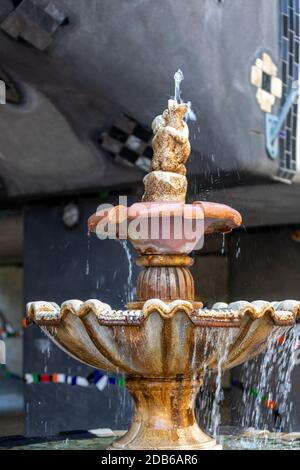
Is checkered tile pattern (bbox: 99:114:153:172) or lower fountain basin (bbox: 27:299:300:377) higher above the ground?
checkered tile pattern (bbox: 99:114:153:172)

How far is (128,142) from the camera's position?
7.45 meters

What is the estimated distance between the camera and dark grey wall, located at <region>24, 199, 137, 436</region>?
8258mm

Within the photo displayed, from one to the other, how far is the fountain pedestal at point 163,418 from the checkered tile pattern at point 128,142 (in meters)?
3.35

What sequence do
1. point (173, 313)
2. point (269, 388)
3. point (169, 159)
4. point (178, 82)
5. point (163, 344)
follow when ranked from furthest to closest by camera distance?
point (269, 388) < point (178, 82) < point (169, 159) < point (163, 344) < point (173, 313)

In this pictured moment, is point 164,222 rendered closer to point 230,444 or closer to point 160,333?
point 160,333

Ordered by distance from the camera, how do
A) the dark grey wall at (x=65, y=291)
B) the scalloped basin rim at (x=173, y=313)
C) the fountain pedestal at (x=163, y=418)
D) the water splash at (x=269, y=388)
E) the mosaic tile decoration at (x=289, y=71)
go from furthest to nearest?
the water splash at (x=269, y=388)
the dark grey wall at (x=65, y=291)
the mosaic tile decoration at (x=289, y=71)
the fountain pedestal at (x=163, y=418)
the scalloped basin rim at (x=173, y=313)

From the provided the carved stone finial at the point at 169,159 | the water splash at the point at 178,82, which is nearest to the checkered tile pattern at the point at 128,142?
the water splash at the point at 178,82

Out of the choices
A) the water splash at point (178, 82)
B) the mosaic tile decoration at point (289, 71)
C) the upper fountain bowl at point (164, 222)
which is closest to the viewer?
the upper fountain bowl at point (164, 222)

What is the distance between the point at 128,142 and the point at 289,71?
180 cm

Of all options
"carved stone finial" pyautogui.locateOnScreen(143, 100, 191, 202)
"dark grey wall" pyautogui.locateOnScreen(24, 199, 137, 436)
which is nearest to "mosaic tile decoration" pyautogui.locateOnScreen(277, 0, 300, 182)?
"dark grey wall" pyautogui.locateOnScreen(24, 199, 137, 436)

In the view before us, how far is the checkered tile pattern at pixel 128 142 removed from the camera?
288 inches

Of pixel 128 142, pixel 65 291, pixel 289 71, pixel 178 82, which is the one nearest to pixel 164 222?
pixel 178 82

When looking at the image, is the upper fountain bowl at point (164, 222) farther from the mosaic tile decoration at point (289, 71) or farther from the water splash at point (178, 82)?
the mosaic tile decoration at point (289, 71)

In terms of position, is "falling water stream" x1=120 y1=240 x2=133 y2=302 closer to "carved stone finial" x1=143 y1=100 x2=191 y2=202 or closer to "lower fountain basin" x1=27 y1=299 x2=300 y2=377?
"carved stone finial" x1=143 y1=100 x2=191 y2=202
